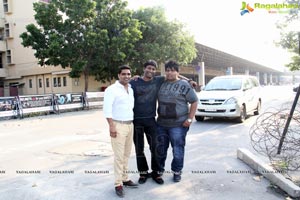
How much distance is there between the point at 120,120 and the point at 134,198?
1.05m

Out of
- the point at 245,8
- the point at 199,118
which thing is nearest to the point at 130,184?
the point at 199,118

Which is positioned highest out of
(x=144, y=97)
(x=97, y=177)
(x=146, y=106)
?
(x=144, y=97)

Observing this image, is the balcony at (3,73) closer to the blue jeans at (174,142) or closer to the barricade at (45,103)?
the barricade at (45,103)

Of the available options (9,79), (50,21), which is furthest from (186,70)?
(50,21)

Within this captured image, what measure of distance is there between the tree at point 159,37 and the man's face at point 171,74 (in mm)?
20354

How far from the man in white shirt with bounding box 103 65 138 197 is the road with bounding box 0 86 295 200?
388mm

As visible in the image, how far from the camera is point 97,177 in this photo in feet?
16.0

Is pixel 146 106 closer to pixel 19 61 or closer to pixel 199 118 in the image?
pixel 199 118

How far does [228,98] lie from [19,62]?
32361 millimetres

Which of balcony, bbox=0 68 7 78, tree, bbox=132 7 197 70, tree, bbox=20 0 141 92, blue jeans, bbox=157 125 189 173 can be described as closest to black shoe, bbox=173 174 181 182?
blue jeans, bbox=157 125 189 173

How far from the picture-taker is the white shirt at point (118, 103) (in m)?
4.00

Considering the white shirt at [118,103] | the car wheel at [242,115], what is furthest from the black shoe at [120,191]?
the car wheel at [242,115]

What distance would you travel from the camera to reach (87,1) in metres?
20.5

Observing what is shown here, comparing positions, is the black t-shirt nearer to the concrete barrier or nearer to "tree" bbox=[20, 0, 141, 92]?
the concrete barrier
